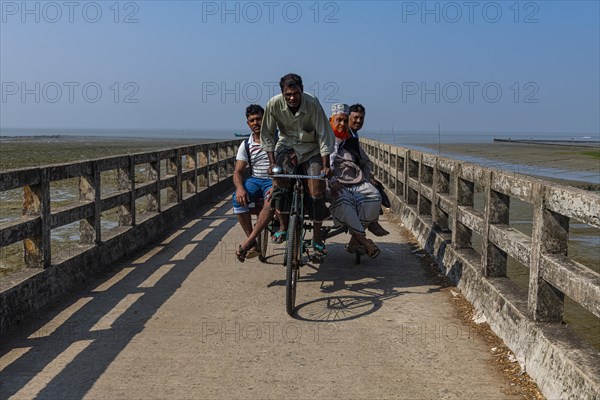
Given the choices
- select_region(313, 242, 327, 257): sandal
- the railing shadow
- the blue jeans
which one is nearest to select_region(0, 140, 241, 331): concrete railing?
the railing shadow

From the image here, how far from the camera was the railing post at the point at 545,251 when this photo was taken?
14.9 feet

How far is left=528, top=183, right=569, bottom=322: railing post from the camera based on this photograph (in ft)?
14.9

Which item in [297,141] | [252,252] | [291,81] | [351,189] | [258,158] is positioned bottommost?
[252,252]

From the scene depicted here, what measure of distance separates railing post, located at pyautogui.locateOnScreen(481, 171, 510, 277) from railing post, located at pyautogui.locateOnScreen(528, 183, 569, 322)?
1134 mm

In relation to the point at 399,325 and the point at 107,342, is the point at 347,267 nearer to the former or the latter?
the point at 399,325

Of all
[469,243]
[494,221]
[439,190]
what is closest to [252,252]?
[469,243]

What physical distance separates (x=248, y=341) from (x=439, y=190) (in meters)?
4.21

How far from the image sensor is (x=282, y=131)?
692cm

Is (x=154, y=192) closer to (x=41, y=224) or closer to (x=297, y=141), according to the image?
(x=41, y=224)

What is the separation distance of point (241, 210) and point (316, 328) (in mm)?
2351

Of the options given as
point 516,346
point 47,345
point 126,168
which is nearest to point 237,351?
point 47,345

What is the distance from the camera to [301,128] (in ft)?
22.2

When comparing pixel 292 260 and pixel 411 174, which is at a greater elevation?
pixel 411 174

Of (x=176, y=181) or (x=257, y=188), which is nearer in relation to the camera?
(x=257, y=188)
